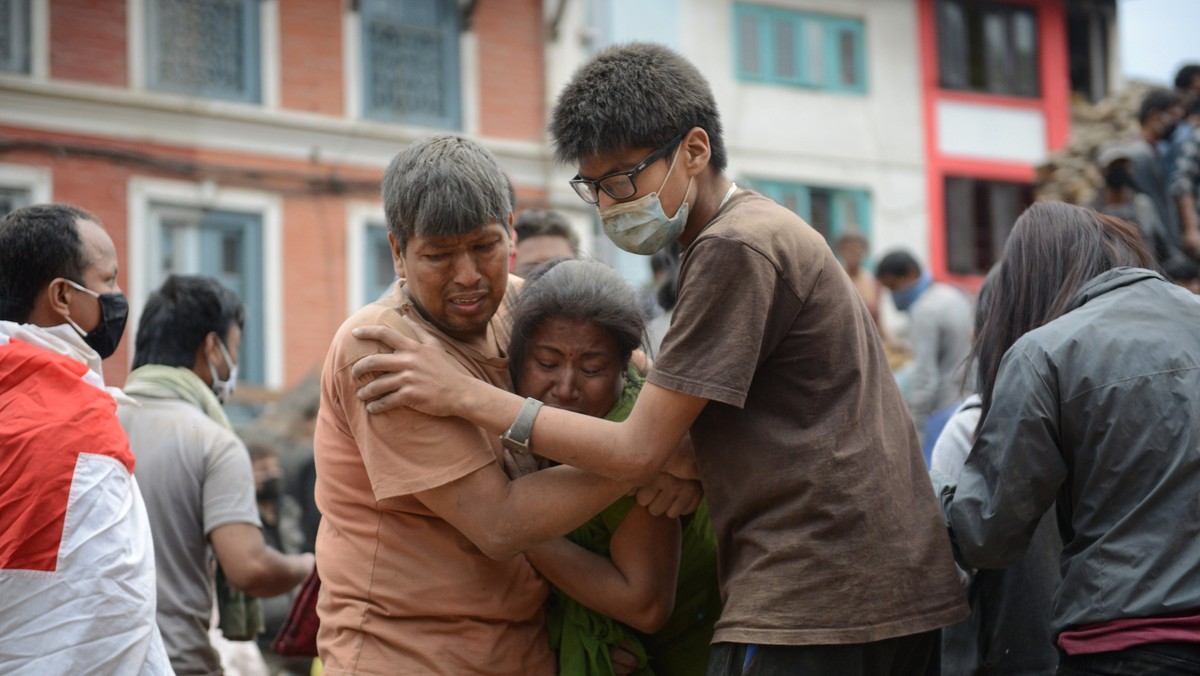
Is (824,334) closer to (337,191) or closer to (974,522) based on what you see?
(974,522)

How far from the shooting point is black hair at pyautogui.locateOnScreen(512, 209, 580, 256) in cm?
592

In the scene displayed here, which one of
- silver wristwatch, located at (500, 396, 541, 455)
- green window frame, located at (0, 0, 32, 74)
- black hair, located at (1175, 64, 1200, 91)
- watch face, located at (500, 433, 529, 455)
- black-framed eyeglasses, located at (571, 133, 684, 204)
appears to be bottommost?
watch face, located at (500, 433, 529, 455)

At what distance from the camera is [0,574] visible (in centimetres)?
327

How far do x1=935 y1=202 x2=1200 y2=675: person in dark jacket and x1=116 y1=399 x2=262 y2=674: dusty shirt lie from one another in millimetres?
2515

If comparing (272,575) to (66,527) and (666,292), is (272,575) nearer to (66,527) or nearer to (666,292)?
(66,527)

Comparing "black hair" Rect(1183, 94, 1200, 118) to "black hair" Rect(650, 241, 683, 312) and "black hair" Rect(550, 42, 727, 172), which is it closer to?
"black hair" Rect(650, 241, 683, 312)

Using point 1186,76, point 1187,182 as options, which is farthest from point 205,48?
point 1187,182

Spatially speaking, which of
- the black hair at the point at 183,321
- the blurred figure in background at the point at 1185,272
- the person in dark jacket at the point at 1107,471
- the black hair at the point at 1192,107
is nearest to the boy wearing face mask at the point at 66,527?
the black hair at the point at 183,321

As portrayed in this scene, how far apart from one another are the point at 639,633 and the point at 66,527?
4.72ft

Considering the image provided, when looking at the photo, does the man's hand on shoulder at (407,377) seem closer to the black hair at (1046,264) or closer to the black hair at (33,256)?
the black hair at (33,256)

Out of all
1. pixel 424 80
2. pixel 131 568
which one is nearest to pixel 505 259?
pixel 131 568

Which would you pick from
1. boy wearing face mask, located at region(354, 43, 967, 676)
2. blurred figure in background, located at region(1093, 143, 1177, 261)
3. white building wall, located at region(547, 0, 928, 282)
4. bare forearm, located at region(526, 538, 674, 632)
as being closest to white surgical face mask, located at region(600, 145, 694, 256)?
boy wearing face mask, located at region(354, 43, 967, 676)

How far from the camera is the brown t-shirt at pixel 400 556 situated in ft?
9.93

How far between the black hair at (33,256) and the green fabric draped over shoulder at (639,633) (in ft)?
5.35
